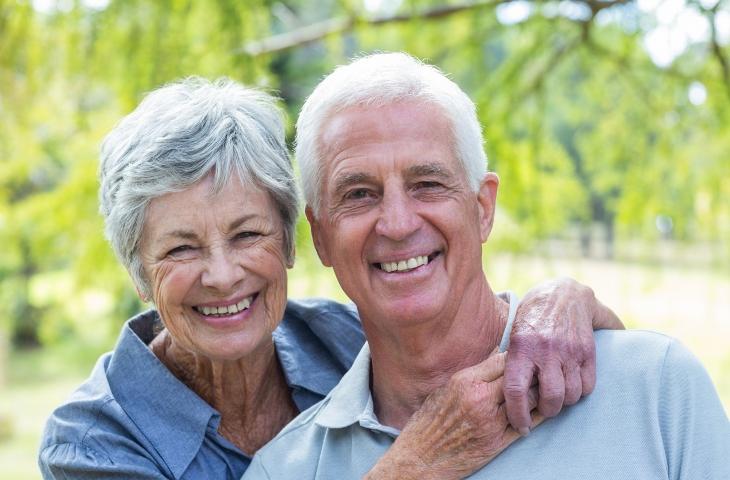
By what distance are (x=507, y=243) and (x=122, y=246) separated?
6.53 feet

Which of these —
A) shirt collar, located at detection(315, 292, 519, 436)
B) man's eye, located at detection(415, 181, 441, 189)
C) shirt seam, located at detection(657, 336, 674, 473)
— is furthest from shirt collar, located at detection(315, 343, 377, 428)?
shirt seam, located at detection(657, 336, 674, 473)

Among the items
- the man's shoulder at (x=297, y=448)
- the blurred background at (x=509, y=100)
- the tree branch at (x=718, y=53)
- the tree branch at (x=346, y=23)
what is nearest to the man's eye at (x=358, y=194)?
the man's shoulder at (x=297, y=448)

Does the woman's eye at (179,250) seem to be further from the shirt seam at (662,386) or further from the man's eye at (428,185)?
the shirt seam at (662,386)

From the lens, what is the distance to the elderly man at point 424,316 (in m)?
1.72

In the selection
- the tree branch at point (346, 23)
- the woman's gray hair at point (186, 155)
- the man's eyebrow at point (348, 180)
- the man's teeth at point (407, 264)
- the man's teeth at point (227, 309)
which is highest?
the tree branch at point (346, 23)

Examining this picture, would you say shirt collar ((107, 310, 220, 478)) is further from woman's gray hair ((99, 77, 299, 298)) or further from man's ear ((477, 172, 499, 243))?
man's ear ((477, 172, 499, 243))

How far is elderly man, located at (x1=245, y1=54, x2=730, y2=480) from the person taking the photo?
1717mm

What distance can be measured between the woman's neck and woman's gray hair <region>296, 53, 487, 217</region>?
0.55 metres

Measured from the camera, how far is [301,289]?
4082 millimetres

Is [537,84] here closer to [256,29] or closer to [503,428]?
[256,29]

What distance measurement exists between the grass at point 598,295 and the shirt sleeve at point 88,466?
5.70ft

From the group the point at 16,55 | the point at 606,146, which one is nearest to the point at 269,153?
the point at 16,55

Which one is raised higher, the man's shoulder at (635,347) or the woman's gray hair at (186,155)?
the woman's gray hair at (186,155)

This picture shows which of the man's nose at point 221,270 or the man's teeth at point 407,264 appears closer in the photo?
the man's teeth at point 407,264
